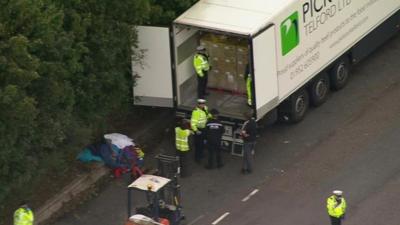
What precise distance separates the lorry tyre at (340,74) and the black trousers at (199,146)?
186 inches

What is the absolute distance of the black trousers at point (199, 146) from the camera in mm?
25969

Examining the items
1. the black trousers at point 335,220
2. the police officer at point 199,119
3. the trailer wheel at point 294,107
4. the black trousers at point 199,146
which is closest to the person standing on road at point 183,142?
the police officer at point 199,119

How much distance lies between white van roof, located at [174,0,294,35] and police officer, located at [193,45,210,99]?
2.84 ft

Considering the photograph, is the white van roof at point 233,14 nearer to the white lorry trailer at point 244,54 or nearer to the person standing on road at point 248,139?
the white lorry trailer at point 244,54

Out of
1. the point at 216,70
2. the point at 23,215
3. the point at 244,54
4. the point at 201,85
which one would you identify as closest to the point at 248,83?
the point at 244,54

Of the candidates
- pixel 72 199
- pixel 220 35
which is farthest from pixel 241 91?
pixel 72 199

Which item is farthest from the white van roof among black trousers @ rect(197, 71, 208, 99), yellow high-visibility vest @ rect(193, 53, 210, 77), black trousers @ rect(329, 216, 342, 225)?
black trousers @ rect(329, 216, 342, 225)

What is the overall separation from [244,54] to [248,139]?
2112 mm

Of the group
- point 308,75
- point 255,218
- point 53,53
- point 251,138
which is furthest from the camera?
point 308,75

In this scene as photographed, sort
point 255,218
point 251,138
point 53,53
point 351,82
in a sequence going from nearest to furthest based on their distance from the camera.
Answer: point 53,53 < point 255,218 < point 251,138 < point 351,82

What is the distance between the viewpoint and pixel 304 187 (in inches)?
978

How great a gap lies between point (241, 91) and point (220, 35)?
1548mm

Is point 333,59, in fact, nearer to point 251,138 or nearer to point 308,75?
point 308,75

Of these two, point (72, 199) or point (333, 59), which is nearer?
point (72, 199)
